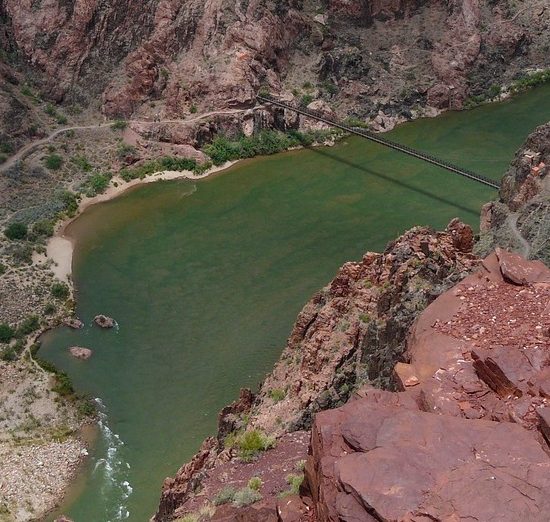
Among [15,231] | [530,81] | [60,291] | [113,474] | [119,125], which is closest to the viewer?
[113,474]

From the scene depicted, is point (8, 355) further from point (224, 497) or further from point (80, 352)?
point (224, 497)

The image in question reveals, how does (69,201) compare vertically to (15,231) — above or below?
below

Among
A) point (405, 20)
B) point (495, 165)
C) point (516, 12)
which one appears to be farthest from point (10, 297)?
point (516, 12)

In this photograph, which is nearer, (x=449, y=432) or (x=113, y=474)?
(x=449, y=432)

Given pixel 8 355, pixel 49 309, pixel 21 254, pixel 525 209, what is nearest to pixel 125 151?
pixel 21 254

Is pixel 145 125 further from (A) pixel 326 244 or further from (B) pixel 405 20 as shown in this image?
(B) pixel 405 20
